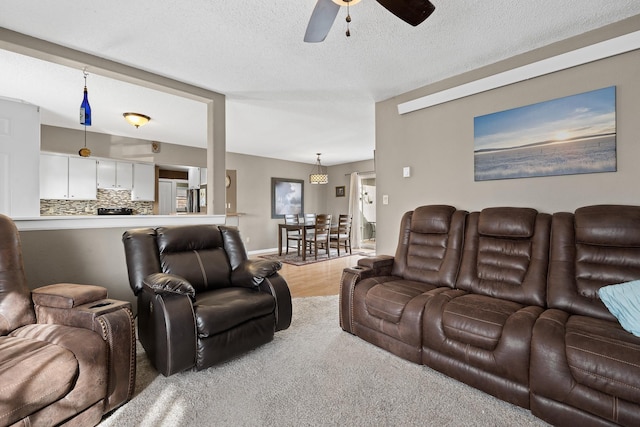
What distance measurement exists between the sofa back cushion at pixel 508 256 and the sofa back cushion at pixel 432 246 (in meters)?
0.09

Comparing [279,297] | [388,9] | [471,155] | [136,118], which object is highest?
[136,118]

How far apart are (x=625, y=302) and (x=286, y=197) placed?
6899 millimetres

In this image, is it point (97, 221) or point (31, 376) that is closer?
point (31, 376)

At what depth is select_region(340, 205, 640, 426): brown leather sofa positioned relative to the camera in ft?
4.48

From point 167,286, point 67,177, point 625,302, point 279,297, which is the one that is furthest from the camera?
point 67,177

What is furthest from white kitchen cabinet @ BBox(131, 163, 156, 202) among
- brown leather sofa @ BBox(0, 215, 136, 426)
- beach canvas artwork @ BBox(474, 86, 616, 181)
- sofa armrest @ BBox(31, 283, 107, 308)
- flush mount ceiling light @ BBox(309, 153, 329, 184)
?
beach canvas artwork @ BBox(474, 86, 616, 181)

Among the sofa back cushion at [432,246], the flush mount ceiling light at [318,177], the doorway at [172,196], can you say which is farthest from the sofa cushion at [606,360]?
the doorway at [172,196]

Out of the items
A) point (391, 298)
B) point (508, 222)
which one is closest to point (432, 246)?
point (508, 222)

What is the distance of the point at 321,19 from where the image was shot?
170 centimetres

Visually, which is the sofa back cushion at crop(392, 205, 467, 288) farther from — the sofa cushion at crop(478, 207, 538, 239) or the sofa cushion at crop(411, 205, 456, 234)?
the sofa cushion at crop(478, 207, 538, 239)

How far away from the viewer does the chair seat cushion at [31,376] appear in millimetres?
1121

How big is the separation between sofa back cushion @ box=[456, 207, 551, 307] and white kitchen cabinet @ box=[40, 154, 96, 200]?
590 cm

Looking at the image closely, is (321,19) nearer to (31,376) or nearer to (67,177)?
(31,376)

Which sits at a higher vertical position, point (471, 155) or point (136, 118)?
point (136, 118)
